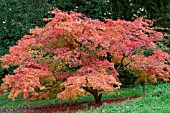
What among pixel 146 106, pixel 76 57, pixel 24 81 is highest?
pixel 76 57

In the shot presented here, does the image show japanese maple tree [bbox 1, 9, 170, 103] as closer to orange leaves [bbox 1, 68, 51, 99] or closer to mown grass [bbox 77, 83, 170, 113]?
orange leaves [bbox 1, 68, 51, 99]

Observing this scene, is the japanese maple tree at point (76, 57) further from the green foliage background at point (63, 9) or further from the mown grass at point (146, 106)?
the green foliage background at point (63, 9)

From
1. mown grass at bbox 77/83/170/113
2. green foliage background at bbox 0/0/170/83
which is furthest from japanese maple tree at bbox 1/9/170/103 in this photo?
green foliage background at bbox 0/0/170/83

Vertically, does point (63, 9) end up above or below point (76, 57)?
above

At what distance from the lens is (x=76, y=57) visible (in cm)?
845

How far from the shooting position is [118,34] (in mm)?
9188

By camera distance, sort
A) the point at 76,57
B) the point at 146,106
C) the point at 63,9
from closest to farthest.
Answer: the point at 146,106 < the point at 76,57 < the point at 63,9

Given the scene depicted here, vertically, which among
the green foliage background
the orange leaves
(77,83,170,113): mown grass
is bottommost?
(77,83,170,113): mown grass

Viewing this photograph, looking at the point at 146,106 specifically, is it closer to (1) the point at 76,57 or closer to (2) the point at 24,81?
(1) the point at 76,57

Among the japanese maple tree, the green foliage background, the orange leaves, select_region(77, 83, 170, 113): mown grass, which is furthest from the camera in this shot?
the green foliage background

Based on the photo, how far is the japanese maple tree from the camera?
784 cm

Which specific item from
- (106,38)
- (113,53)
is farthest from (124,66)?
(106,38)

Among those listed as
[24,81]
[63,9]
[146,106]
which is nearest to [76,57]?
[24,81]

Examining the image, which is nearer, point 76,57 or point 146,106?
point 146,106
